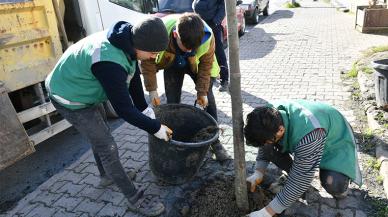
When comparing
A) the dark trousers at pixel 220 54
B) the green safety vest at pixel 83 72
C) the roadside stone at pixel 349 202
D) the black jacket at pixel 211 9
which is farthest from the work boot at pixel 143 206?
the black jacket at pixel 211 9

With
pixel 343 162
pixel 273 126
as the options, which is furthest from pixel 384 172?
pixel 273 126

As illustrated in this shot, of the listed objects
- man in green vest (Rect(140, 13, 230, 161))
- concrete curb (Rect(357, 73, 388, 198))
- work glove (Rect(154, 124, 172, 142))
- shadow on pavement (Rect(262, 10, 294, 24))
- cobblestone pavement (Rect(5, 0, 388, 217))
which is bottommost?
shadow on pavement (Rect(262, 10, 294, 24))

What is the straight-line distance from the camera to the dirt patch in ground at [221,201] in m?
2.87

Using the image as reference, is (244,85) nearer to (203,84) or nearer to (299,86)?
(299,86)

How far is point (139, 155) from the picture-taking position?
13.2 ft

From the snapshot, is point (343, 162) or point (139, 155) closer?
point (343, 162)

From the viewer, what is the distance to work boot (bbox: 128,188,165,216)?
2.99 metres

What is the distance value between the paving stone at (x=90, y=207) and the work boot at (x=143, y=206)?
30 cm

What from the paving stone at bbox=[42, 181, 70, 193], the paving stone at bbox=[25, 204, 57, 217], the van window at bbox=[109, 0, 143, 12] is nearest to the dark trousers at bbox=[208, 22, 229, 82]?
the van window at bbox=[109, 0, 143, 12]

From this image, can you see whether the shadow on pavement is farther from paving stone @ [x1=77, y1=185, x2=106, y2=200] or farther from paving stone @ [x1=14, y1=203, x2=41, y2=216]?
paving stone @ [x1=14, y1=203, x2=41, y2=216]

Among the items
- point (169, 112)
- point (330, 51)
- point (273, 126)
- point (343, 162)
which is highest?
point (273, 126)

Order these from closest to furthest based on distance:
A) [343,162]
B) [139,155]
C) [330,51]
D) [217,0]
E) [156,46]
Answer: [156,46] → [343,162] → [139,155] → [217,0] → [330,51]

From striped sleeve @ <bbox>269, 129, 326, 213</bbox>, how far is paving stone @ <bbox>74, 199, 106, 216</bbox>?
1567mm

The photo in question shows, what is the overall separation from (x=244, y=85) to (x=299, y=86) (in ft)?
2.94
